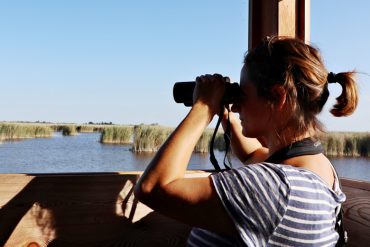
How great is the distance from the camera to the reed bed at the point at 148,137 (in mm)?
2526

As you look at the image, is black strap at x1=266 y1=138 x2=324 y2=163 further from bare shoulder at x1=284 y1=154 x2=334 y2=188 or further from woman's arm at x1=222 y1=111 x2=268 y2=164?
woman's arm at x1=222 y1=111 x2=268 y2=164

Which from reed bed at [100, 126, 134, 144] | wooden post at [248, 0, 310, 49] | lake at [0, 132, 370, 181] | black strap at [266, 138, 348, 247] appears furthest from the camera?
reed bed at [100, 126, 134, 144]

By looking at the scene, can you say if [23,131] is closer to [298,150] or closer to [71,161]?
[71,161]

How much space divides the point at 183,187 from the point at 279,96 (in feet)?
0.95

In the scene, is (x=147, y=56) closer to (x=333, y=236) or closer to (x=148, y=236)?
(x=148, y=236)

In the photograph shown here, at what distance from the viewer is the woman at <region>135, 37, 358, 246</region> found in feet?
1.88

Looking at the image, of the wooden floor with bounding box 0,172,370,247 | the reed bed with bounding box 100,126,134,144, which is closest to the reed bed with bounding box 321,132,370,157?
the wooden floor with bounding box 0,172,370,247

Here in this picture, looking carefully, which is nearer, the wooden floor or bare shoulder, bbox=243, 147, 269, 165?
bare shoulder, bbox=243, 147, 269, 165

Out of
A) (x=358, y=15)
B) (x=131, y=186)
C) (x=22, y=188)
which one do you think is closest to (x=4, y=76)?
(x=22, y=188)

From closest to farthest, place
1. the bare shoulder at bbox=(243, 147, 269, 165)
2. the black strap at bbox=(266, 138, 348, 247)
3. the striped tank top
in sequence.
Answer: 1. the striped tank top
2. the black strap at bbox=(266, 138, 348, 247)
3. the bare shoulder at bbox=(243, 147, 269, 165)

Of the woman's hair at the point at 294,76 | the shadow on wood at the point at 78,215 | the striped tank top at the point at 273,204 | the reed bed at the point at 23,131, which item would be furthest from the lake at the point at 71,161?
the striped tank top at the point at 273,204

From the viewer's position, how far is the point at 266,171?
590mm

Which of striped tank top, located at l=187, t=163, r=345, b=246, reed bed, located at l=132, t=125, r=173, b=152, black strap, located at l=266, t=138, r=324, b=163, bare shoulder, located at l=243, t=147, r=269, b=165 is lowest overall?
reed bed, located at l=132, t=125, r=173, b=152

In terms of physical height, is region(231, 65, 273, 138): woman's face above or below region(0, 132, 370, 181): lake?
above
